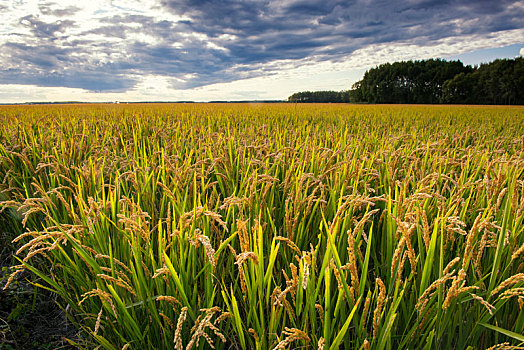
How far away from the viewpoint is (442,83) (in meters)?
74.1

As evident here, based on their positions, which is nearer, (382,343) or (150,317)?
(382,343)

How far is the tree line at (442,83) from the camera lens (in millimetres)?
60978

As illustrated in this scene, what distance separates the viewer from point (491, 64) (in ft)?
211

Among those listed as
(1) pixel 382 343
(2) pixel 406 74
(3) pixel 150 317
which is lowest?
(3) pixel 150 317

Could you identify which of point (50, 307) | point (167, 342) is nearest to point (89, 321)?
point (167, 342)

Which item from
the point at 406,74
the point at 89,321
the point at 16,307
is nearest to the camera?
the point at 89,321

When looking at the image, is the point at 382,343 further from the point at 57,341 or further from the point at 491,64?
the point at 491,64

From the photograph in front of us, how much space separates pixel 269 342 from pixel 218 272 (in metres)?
0.46

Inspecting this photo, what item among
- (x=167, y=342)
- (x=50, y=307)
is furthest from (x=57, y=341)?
(x=167, y=342)

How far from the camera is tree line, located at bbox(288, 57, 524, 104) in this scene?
61.0m

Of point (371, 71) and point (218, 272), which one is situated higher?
point (371, 71)

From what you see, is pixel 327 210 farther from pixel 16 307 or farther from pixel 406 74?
pixel 406 74

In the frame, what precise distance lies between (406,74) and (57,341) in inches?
3545

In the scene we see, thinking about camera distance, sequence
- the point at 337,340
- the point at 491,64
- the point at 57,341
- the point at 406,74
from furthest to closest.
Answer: the point at 406,74, the point at 491,64, the point at 57,341, the point at 337,340
